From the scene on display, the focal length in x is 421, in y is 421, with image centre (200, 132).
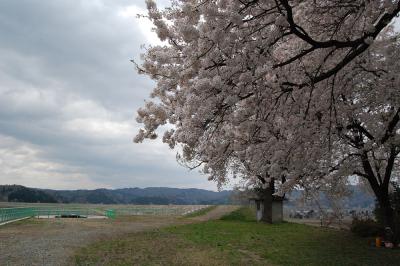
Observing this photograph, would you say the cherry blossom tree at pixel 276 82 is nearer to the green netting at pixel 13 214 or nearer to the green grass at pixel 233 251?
the green grass at pixel 233 251

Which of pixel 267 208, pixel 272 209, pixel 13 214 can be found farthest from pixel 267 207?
pixel 13 214

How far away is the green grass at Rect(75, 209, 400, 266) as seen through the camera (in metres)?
16.8

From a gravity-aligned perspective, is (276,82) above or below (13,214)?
above

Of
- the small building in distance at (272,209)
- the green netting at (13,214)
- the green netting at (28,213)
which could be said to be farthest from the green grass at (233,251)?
the green netting at (28,213)

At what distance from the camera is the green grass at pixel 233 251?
16.8 metres

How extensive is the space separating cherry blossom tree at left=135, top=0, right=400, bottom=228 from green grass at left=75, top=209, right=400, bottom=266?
10.9ft

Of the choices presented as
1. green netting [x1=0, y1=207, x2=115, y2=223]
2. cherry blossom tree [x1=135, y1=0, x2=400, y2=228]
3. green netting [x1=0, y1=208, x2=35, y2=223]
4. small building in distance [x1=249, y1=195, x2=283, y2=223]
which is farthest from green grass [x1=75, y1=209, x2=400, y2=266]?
green netting [x1=0, y1=207, x2=115, y2=223]

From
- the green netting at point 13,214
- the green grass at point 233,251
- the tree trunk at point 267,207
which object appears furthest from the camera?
the tree trunk at point 267,207

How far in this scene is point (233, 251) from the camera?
1958cm

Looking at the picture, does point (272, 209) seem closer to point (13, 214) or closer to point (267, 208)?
point (267, 208)

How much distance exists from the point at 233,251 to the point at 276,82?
34.9 feet

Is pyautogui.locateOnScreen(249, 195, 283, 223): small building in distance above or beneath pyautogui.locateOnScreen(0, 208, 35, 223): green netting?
above

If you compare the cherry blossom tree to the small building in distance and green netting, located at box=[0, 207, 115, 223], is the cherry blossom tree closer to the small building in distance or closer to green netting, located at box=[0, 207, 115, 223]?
the small building in distance

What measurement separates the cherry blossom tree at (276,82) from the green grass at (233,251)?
131 inches
